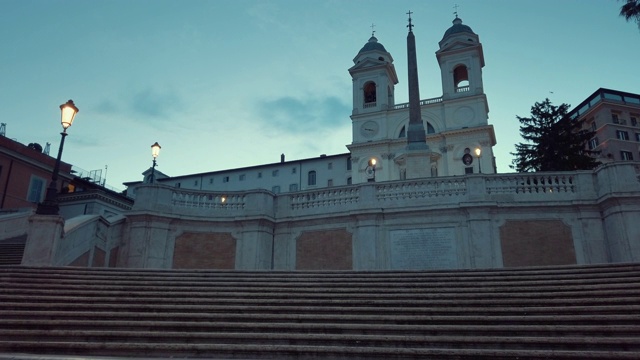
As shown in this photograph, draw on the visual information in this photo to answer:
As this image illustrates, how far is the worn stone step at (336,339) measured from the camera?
7.86 m

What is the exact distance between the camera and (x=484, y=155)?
53125 mm

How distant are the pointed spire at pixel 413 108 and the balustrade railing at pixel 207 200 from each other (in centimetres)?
1112

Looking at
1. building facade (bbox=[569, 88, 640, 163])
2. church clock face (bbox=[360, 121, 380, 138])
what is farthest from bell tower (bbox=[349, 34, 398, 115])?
building facade (bbox=[569, 88, 640, 163])

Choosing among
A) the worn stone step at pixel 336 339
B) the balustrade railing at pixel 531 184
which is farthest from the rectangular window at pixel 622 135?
the worn stone step at pixel 336 339

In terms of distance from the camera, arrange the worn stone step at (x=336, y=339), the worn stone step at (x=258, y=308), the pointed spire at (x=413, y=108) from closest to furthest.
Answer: the worn stone step at (x=336, y=339)
the worn stone step at (x=258, y=308)
the pointed spire at (x=413, y=108)

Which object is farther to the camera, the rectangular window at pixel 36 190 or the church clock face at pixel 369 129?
the church clock face at pixel 369 129

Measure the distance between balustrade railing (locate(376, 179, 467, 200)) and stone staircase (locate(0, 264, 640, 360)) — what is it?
565 cm

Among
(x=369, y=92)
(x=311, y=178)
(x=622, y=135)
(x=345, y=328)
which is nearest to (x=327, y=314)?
(x=345, y=328)

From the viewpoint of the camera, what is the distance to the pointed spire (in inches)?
1079

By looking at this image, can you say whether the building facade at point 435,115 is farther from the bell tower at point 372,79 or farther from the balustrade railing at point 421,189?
the balustrade railing at point 421,189

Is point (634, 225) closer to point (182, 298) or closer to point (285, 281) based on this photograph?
point (285, 281)

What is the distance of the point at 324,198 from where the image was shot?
19.1m

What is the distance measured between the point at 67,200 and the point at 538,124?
45.3 meters

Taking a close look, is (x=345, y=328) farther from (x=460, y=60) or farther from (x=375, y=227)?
(x=460, y=60)
